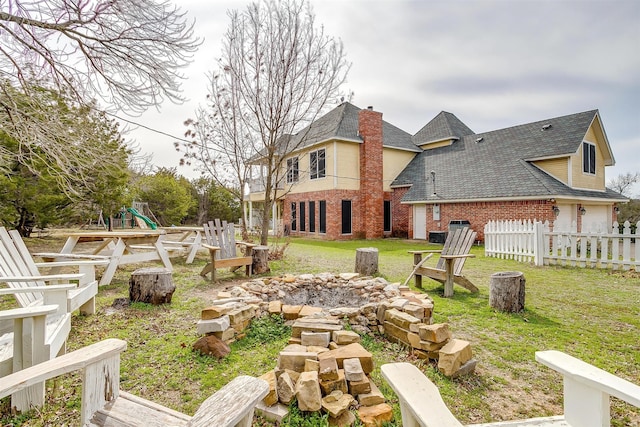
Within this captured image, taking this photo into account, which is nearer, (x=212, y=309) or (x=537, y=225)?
(x=212, y=309)

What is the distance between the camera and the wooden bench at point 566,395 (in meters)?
1.13

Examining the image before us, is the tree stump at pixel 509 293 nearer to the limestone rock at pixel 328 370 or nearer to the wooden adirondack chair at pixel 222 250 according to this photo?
the limestone rock at pixel 328 370

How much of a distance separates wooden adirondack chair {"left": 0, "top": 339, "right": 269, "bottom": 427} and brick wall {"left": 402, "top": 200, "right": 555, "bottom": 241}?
41.9 ft

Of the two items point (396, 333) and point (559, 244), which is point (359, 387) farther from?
point (559, 244)

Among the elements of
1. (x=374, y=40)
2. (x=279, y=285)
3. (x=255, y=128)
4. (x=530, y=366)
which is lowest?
(x=530, y=366)

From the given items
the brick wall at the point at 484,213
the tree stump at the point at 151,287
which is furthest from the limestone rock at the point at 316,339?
the brick wall at the point at 484,213

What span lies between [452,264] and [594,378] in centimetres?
402

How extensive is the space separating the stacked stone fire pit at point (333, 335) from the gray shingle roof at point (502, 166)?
997 centimetres

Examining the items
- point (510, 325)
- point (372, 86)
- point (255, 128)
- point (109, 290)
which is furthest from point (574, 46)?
point (109, 290)

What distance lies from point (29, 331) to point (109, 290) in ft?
12.3

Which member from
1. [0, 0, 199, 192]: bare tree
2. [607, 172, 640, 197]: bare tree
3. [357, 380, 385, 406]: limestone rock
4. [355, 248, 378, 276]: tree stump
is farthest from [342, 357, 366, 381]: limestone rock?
[607, 172, 640, 197]: bare tree

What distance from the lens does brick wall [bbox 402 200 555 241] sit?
439 inches

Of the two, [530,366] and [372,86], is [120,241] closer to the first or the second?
[530,366]

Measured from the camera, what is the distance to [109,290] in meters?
5.37
